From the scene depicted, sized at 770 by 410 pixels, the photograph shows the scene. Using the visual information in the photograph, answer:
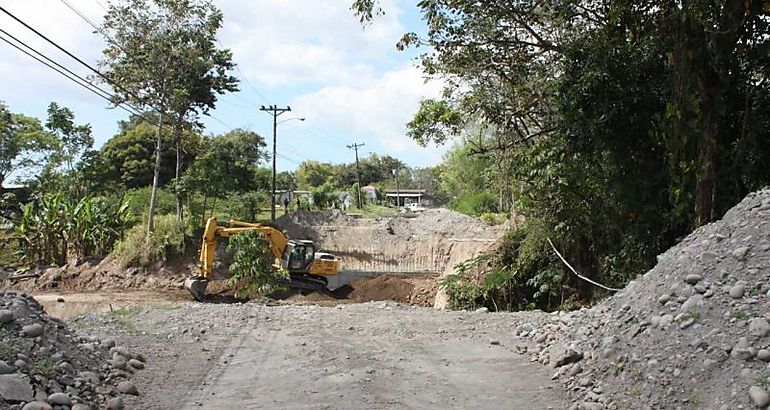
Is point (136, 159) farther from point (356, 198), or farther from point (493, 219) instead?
point (493, 219)

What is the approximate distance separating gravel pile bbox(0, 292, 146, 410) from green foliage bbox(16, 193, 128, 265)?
24151 millimetres

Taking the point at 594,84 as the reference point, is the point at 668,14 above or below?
above

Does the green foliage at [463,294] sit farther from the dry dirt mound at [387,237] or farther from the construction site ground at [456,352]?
the dry dirt mound at [387,237]

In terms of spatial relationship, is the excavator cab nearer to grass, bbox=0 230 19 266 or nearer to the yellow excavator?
the yellow excavator

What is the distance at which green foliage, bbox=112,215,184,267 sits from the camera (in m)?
28.6

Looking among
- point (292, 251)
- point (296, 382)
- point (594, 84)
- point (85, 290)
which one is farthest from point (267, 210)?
point (296, 382)

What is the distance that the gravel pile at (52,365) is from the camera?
5168mm

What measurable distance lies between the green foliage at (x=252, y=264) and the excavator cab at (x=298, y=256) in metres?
1.93

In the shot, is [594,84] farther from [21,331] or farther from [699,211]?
[21,331]

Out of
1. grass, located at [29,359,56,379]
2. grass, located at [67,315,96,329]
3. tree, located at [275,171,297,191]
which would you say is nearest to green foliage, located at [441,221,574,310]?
grass, located at [67,315,96,329]

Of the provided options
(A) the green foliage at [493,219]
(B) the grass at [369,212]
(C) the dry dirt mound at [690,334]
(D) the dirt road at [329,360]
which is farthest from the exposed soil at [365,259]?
(C) the dry dirt mound at [690,334]

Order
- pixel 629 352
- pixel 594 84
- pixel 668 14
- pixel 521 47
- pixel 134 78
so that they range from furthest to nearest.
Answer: pixel 134 78 → pixel 521 47 → pixel 594 84 → pixel 668 14 → pixel 629 352

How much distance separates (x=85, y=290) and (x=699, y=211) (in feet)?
79.1

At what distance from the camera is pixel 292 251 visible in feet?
78.0
